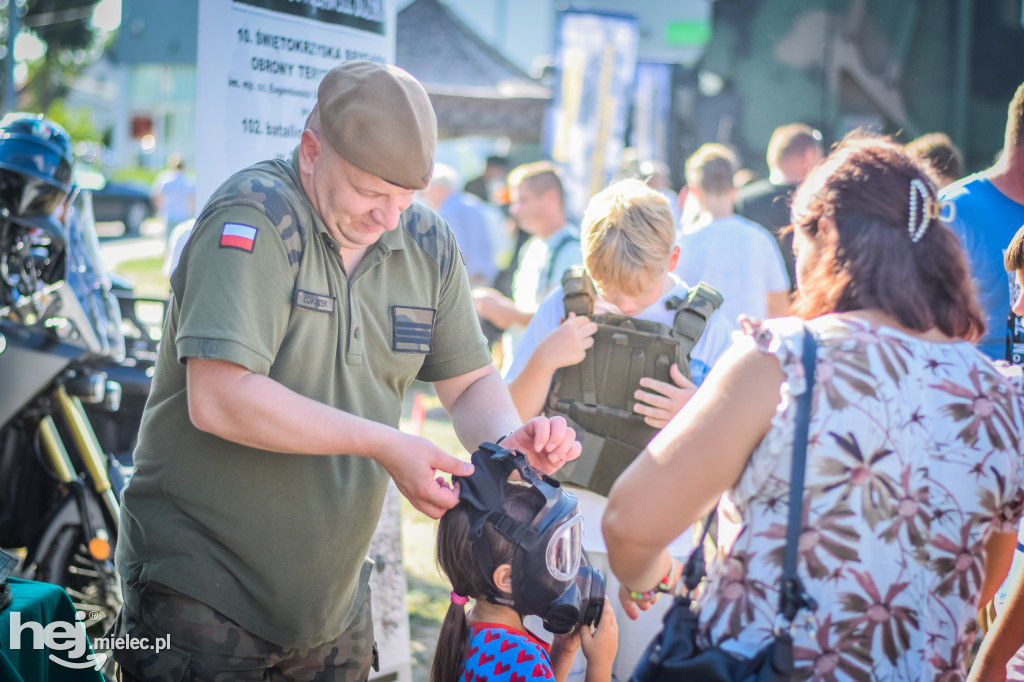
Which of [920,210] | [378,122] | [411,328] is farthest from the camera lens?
[411,328]

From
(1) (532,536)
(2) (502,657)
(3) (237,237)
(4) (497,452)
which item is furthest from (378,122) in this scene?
(2) (502,657)

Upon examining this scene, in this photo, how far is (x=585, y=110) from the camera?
10664 millimetres

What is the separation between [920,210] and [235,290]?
129 cm

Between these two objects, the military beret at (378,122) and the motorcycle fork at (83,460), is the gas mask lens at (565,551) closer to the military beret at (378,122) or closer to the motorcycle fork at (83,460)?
the military beret at (378,122)

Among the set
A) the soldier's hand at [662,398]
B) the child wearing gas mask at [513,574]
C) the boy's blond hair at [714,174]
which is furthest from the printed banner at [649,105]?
the child wearing gas mask at [513,574]

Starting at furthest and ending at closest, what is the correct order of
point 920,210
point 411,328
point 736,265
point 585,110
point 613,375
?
point 585,110 → point 736,265 → point 613,375 → point 411,328 → point 920,210

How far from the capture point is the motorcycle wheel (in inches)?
134

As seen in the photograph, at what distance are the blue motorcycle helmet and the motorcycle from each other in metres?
0.05

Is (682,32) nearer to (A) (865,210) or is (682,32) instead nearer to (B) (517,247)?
Answer: (B) (517,247)

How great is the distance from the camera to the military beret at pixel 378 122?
1691 mm

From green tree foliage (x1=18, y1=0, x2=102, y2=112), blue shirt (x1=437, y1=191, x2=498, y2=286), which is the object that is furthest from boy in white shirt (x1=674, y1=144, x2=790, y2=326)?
green tree foliage (x1=18, y1=0, x2=102, y2=112)

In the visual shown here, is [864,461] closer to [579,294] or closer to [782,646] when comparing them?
[782,646]

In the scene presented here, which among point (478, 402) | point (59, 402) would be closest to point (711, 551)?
point (478, 402)

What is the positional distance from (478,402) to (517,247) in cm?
719
